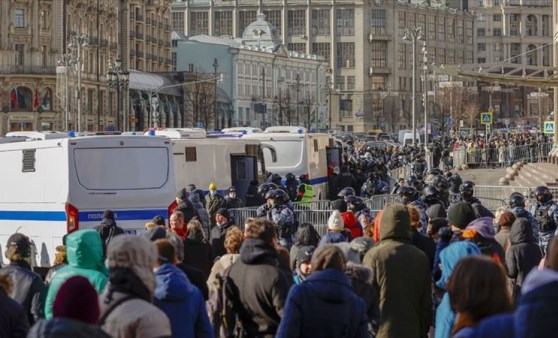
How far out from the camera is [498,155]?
6806 centimetres

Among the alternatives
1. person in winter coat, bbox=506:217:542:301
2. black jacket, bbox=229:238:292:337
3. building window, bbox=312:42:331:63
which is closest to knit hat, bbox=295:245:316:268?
black jacket, bbox=229:238:292:337

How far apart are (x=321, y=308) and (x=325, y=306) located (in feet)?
0.10

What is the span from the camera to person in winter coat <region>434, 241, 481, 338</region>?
883 cm

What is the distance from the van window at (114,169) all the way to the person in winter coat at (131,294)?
13447 millimetres

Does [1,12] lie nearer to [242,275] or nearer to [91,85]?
[91,85]

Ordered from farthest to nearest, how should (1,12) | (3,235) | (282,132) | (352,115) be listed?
(352,115) < (1,12) < (282,132) < (3,235)

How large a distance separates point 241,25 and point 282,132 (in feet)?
442

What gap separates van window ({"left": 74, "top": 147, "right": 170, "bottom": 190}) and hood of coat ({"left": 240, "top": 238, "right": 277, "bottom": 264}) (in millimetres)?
11676

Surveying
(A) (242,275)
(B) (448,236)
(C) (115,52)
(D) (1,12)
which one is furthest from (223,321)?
(C) (115,52)

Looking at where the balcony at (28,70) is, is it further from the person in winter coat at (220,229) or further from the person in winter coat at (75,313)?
the person in winter coat at (75,313)

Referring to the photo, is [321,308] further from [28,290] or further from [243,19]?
[243,19]

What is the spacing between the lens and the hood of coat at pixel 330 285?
848cm

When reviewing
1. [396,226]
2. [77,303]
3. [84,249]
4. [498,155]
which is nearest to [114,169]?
[396,226]

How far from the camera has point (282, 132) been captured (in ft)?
133
